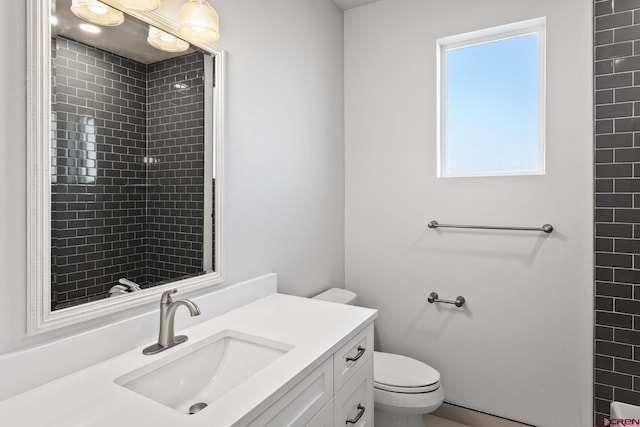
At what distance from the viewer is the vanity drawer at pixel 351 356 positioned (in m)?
1.20

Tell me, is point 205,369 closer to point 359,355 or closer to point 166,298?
point 166,298

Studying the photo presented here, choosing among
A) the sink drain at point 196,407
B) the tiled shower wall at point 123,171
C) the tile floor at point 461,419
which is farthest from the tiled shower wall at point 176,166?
the tile floor at point 461,419

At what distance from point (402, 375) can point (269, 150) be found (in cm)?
133

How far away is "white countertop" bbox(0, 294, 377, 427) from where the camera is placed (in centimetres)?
77

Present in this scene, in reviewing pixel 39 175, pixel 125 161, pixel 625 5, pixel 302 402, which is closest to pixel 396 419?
pixel 302 402

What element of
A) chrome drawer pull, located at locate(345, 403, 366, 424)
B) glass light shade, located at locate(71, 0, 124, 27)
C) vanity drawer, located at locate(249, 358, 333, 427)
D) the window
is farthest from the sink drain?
the window

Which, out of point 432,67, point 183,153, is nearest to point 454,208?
point 432,67

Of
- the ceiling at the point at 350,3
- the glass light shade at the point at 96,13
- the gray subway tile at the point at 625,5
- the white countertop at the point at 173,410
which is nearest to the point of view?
the white countertop at the point at 173,410

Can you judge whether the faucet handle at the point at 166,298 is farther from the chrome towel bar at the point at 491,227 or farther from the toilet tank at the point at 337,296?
the chrome towel bar at the point at 491,227

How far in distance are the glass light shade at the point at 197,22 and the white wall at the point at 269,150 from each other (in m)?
0.17

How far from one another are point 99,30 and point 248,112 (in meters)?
0.65

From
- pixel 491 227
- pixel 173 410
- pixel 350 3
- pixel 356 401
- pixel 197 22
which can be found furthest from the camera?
pixel 350 3

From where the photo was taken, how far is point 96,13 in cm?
104

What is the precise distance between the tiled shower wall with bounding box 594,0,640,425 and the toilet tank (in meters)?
1.24
